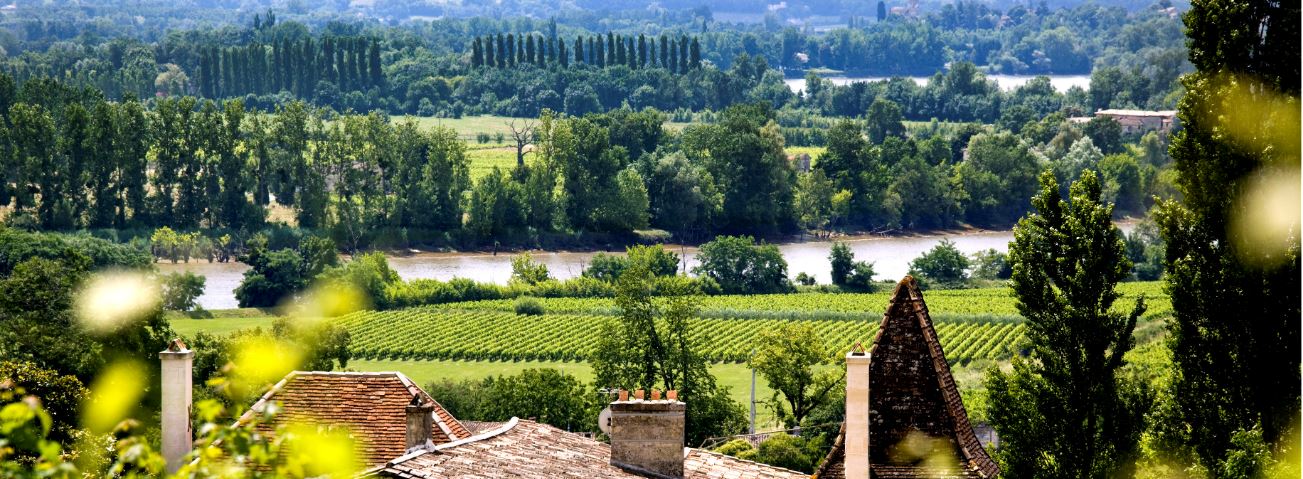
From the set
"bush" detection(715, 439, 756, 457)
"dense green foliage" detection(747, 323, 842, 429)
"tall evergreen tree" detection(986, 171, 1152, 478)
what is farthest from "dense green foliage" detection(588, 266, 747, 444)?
"tall evergreen tree" detection(986, 171, 1152, 478)

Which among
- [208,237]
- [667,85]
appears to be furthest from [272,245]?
[667,85]

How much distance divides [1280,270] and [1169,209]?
1.24 metres

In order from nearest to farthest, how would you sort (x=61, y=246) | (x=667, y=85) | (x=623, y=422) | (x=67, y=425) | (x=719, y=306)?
(x=623, y=422) < (x=67, y=425) < (x=61, y=246) < (x=719, y=306) < (x=667, y=85)

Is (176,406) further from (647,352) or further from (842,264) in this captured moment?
(842,264)

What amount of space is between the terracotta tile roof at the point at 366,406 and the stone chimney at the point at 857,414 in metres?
5.80

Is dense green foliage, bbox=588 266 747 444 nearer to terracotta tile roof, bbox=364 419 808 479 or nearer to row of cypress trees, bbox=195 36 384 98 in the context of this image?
terracotta tile roof, bbox=364 419 808 479

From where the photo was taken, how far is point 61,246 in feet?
309

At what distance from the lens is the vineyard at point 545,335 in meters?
86.7

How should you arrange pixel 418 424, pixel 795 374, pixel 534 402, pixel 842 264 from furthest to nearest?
pixel 842 264
pixel 795 374
pixel 534 402
pixel 418 424

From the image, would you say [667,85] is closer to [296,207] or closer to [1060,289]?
[296,207]

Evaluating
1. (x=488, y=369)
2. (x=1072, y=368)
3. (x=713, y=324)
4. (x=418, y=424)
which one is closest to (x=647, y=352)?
(x=488, y=369)

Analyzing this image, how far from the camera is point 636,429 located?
19.3 metres

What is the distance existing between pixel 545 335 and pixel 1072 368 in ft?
241

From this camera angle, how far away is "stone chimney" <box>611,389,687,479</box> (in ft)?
62.9
